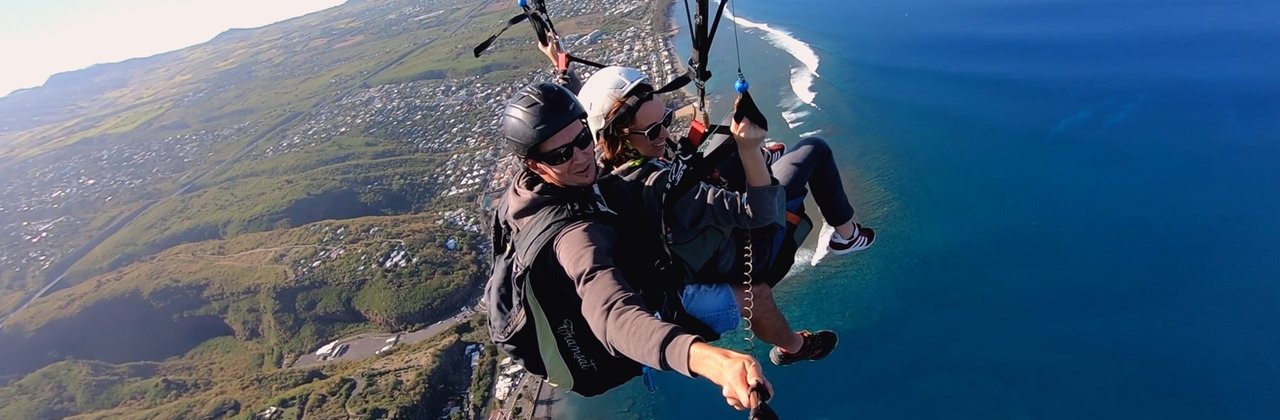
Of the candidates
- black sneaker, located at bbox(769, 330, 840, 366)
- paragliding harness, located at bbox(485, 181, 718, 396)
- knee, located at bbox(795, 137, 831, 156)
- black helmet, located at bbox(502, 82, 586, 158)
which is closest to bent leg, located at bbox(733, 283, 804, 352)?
black sneaker, located at bbox(769, 330, 840, 366)

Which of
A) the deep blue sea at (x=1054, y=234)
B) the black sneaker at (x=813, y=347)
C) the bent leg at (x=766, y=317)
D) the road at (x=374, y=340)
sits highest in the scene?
the bent leg at (x=766, y=317)

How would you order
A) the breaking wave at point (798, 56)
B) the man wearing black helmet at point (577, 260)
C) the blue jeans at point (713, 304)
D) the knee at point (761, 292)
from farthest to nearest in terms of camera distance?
1. the breaking wave at point (798, 56)
2. the knee at point (761, 292)
3. the blue jeans at point (713, 304)
4. the man wearing black helmet at point (577, 260)

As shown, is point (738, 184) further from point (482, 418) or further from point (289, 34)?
point (289, 34)

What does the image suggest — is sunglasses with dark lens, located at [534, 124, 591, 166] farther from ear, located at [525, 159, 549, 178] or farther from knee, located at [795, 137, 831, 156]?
knee, located at [795, 137, 831, 156]

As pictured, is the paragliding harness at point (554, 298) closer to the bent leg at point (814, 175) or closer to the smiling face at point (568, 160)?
the smiling face at point (568, 160)

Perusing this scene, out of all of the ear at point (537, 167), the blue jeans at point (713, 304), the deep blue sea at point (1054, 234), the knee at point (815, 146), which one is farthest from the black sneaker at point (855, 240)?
the deep blue sea at point (1054, 234)

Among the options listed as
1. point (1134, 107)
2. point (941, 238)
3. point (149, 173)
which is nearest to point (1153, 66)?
point (1134, 107)
